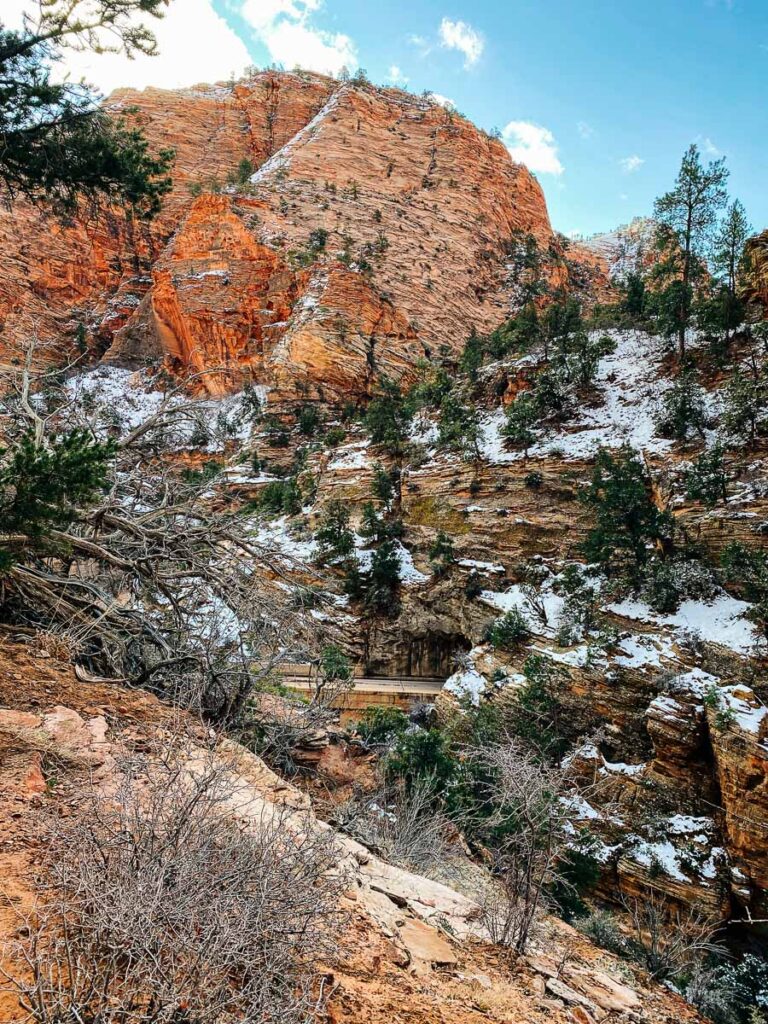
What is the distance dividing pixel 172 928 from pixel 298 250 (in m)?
44.3

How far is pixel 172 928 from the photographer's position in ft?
5.46

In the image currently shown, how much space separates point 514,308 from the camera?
47.4m

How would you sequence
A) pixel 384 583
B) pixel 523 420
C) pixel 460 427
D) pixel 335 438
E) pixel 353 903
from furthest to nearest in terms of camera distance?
pixel 335 438
pixel 460 427
pixel 384 583
pixel 523 420
pixel 353 903

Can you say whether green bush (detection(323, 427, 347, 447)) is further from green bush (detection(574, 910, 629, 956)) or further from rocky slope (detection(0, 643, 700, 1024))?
rocky slope (detection(0, 643, 700, 1024))

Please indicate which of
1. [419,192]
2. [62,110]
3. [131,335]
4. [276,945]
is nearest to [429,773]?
[276,945]

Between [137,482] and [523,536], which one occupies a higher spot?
[137,482]

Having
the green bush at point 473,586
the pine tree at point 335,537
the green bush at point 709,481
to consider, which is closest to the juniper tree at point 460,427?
the green bush at point 473,586

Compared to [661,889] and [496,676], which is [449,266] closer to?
[496,676]

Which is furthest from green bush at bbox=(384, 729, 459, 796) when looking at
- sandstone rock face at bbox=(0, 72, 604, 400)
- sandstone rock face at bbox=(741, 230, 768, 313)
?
sandstone rock face at bbox=(0, 72, 604, 400)

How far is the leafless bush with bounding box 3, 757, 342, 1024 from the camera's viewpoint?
1.50m

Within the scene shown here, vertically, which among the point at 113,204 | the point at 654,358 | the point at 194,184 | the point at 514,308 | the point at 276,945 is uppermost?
the point at 194,184

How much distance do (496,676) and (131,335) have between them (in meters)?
40.9

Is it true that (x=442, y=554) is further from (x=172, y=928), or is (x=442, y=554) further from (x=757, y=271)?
(x=172, y=928)

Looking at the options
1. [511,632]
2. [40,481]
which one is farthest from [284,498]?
[40,481]
